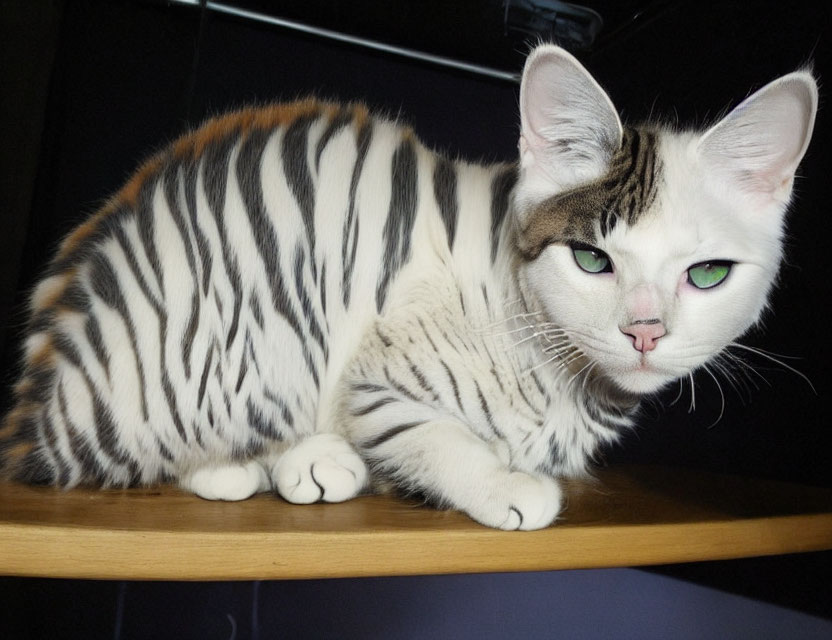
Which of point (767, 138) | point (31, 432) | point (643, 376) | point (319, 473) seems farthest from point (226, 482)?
point (767, 138)

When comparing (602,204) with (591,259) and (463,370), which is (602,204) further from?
(463,370)

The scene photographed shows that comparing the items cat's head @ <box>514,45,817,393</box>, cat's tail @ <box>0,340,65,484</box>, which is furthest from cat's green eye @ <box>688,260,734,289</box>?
cat's tail @ <box>0,340,65,484</box>

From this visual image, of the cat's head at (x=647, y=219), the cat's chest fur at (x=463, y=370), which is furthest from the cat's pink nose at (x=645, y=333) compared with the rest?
the cat's chest fur at (x=463, y=370)

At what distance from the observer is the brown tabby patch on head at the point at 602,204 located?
0.58m

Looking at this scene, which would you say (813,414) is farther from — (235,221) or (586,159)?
(235,221)

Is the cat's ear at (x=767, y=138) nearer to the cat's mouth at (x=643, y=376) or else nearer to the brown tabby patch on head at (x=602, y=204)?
the brown tabby patch on head at (x=602, y=204)

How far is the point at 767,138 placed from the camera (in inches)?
22.8

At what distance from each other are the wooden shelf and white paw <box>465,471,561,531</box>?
2cm

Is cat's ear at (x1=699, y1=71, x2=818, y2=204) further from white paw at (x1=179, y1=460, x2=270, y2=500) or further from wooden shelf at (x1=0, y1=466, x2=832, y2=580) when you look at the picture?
white paw at (x1=179, y1=460, x2=270, y2=500)

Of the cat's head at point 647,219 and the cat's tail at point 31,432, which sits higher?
the cat's head at point 647,219

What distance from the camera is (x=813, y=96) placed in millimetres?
544

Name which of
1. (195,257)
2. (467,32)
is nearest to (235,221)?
(195,257)

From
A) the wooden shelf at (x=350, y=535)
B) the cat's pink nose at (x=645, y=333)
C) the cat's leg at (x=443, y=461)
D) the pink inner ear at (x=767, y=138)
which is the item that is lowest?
the wooden shelf at (x=350, y=535)

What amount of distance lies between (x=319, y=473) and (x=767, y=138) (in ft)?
1.60
